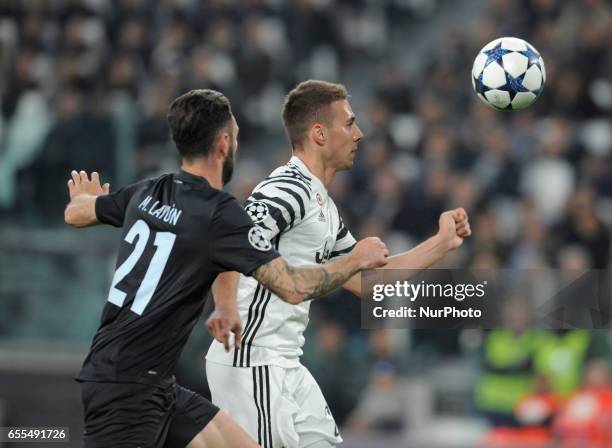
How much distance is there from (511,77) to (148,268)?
3.19 meters

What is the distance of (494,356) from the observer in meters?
9.91

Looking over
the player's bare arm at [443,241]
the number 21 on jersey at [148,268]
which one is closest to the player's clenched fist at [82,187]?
the number 21 on jersey at [148,268]

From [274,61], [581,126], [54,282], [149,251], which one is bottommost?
[149,251]

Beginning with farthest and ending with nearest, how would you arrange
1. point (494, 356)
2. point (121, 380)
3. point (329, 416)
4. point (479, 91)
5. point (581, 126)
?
point (581, 126), point (494, 356), point (479, 91), point (329, 416), point (121, 380)

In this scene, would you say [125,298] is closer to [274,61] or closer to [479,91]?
[479,91]

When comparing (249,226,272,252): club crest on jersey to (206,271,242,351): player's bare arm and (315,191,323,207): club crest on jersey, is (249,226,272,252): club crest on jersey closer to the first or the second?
(206,271,242,351): player's bare arm

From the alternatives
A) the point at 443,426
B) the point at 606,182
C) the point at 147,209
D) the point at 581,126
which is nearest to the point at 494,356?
the point at 443,426

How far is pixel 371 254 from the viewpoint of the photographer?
5242 millimetres

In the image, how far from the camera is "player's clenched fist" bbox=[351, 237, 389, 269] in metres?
5.23

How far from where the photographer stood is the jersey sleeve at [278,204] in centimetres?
593

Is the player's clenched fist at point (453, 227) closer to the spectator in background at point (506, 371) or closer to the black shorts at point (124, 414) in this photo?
the black shorts at point (124, 414)

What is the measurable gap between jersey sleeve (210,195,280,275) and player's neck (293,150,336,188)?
135 centimetres

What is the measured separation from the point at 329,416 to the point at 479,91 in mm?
2445

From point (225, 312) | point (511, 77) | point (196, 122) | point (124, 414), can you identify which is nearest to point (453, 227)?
point (225, 312)
